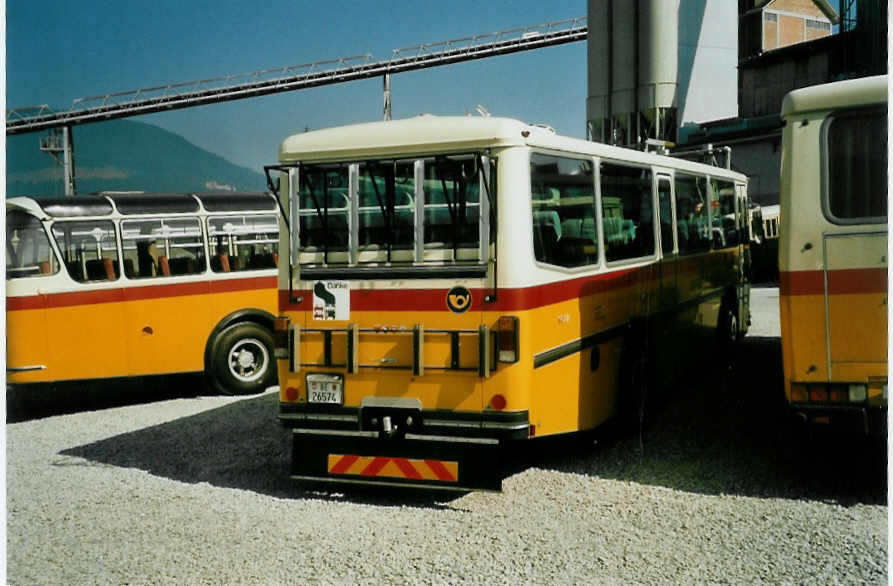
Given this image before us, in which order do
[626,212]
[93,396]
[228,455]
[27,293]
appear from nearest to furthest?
[626,212] < [228,455] < [27,293] < [93,396]

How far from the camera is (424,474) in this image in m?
6.01

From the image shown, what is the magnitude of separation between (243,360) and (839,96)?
23.9 ft

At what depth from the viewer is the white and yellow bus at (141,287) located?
898cm

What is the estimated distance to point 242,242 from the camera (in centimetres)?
1039

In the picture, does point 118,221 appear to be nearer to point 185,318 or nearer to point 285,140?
point 185,318

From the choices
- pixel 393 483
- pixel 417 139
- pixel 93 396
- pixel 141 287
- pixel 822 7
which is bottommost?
pixel 93 396

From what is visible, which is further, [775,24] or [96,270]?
[775,24]

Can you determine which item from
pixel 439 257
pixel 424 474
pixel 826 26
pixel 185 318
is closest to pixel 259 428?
pixel 185 318

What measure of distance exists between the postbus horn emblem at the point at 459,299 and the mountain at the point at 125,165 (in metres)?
1.89

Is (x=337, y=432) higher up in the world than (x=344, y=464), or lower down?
higher up

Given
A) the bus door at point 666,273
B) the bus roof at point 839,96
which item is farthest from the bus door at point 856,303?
the bus door at point 666,273

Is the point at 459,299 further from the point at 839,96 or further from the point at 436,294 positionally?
the point at 839,96

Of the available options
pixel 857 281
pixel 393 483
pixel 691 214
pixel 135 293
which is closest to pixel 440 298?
pixel 393 483

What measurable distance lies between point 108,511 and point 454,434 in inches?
98.3
